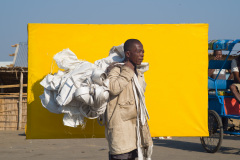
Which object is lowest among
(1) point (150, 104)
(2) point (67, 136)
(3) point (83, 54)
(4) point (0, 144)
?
(4) point (0, 144)

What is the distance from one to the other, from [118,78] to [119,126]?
46 cm

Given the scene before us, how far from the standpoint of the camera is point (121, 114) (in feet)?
12.4

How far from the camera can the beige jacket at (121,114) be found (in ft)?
12.2

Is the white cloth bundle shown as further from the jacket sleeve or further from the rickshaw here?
the rickshaw

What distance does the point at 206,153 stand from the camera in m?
7.95

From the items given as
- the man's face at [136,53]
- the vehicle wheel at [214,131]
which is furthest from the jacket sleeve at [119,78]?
the vehicle wheel at [214,131]

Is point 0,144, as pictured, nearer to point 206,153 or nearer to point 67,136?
point 206,153

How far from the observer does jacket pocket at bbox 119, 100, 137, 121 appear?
3783mm

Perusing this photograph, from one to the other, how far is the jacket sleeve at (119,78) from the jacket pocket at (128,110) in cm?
18

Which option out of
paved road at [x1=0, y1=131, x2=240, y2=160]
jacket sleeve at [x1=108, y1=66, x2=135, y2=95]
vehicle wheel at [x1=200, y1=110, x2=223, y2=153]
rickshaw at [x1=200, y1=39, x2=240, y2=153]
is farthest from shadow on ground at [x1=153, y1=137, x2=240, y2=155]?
jacket sleeve at [x1=108, y1=66, x2=135, y2=95]

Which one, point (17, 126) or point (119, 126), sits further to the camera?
point (17, 126)

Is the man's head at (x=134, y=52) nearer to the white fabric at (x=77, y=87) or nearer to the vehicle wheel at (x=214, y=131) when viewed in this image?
the white fabric at (x=77, y=87)

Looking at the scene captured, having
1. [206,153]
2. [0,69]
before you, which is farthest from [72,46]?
[0,69]

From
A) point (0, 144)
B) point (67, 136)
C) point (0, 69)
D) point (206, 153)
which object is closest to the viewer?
point (67, 136)
